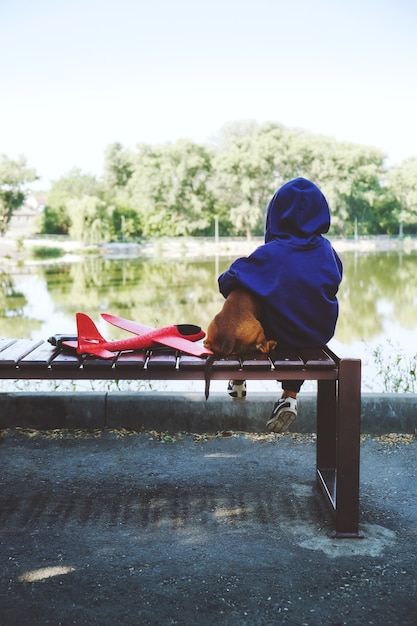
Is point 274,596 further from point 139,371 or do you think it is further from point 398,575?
point 139,371

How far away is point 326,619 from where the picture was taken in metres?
2.34

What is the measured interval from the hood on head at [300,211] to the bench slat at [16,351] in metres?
1.30

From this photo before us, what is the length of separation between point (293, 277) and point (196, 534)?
1.22 metres

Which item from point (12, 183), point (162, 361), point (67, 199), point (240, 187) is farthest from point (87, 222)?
point (162, 361)

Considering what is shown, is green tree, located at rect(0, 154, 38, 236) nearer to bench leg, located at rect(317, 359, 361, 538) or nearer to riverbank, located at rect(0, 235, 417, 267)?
riverbank, located at rect(0, 235, 417, 267)

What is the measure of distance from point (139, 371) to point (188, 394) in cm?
158

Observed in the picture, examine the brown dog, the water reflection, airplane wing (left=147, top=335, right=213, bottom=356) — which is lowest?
the water reflection

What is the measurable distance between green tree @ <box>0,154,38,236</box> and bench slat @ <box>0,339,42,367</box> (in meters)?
48.9

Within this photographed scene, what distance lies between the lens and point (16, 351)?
3240mm

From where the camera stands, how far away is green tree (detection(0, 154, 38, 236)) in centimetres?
5091

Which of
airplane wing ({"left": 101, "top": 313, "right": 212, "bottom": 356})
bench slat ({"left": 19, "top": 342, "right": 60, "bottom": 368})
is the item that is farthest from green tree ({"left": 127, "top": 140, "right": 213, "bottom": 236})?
bench slat ({"left": 19, "top": 342, "right": 60, "bottom": 368})

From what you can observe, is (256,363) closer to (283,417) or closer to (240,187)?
(283,417)

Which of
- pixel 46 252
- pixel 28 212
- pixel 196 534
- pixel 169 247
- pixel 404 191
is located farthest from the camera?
pixel 28 212

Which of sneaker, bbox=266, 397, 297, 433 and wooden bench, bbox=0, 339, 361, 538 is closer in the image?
wooden bench, bbox=0, 339, 361, 538
